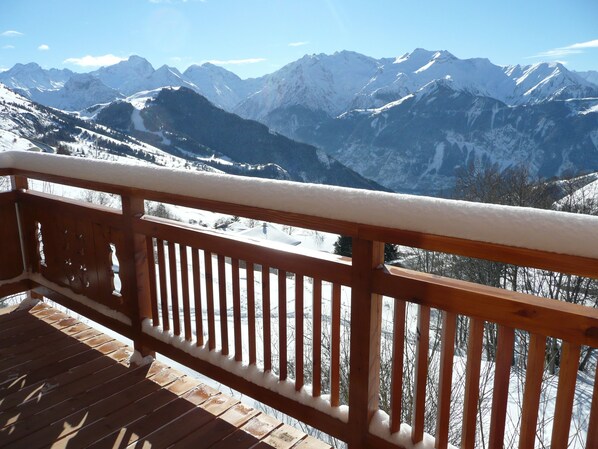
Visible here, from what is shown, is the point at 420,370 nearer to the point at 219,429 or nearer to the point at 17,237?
the point at 219,429

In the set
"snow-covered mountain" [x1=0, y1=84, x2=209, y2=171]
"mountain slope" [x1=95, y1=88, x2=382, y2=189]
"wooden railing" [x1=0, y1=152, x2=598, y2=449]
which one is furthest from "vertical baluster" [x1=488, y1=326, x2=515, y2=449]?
"mountain slope" [x1=95, y1=88, x2=382, y2=189]

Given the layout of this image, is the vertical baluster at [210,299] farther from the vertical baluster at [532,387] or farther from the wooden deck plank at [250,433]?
the vertical baluster at [532,387]

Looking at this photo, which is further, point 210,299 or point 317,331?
point 210,299

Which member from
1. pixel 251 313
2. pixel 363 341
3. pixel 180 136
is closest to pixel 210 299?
pixel 251 313

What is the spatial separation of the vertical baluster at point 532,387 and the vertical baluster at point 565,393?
0.15ft

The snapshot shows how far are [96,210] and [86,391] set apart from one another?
0.85 meters

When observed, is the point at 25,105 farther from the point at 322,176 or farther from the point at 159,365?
the point at 159,365

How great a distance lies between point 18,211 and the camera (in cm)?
295

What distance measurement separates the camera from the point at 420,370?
141 cm

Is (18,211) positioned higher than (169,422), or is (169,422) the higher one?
(18,211)

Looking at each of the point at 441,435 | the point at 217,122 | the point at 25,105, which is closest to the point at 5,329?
the point at 441,435

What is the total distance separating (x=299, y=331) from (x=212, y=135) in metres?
188

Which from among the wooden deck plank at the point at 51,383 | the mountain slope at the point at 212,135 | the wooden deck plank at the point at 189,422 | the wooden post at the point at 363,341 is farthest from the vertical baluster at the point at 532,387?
the mountain slope at the point at 212,135

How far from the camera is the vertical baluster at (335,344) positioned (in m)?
1.54
